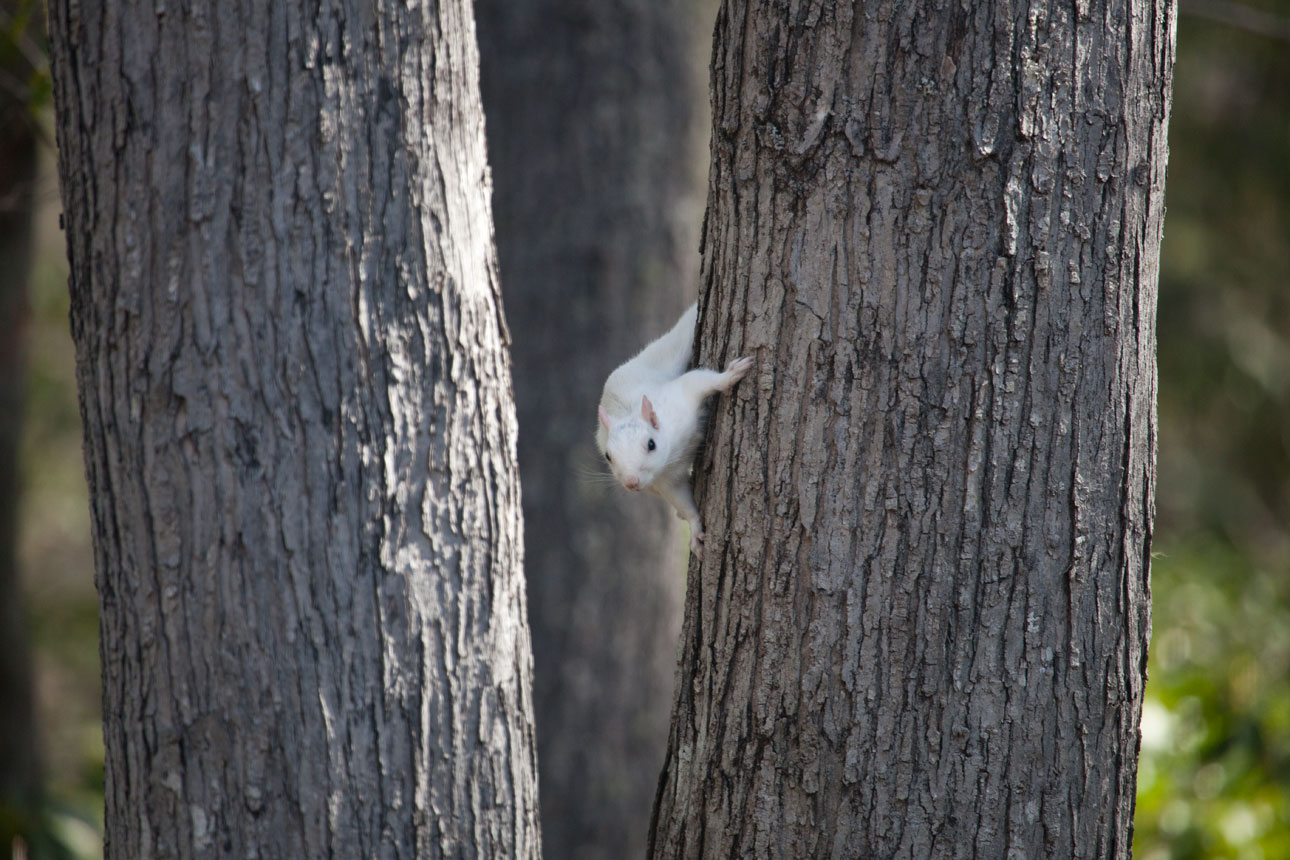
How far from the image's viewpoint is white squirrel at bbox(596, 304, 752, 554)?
252 centimetres

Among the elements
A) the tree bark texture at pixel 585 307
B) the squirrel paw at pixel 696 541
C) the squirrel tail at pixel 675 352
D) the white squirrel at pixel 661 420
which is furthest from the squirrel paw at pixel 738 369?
the tree bark texture at pixel 585 307

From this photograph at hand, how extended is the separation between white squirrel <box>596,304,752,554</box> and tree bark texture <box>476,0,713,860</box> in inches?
78.4

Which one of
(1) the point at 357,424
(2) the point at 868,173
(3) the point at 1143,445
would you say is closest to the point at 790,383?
(2) the point at 868,173

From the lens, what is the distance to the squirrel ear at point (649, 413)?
275 centimetres

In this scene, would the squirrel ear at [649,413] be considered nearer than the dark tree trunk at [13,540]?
Yes

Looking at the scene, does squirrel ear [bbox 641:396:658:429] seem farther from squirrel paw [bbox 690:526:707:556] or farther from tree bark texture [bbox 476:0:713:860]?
tree bark texture [bbox 476:0:713:860]

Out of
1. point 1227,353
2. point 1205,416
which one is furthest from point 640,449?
point 1205,416

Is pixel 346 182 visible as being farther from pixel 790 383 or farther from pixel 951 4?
pixel 951 4

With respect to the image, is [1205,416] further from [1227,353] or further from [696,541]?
[696,541]

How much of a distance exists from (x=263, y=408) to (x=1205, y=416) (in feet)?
30.7

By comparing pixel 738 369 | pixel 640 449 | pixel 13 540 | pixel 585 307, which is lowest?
pixel 13 540

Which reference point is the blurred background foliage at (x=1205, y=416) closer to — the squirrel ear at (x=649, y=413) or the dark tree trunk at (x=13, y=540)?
the dark tree trunk at (x=13, y=540)

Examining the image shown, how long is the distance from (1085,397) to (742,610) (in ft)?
2.69

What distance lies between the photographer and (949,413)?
6.47 feet
